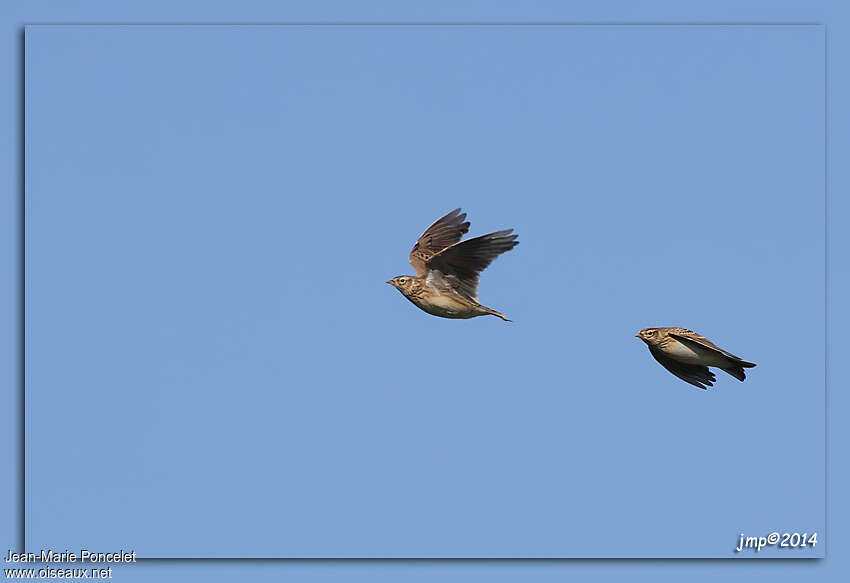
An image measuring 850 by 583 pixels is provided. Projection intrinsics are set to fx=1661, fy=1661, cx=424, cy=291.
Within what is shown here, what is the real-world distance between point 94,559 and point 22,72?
229 inches

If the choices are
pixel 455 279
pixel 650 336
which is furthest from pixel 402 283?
pixel 650 336

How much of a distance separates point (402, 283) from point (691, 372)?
3.54 m

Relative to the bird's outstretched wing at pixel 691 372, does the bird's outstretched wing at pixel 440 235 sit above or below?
above

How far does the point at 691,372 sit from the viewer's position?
1939 cm

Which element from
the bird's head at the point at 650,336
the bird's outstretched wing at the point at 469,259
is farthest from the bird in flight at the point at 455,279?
the bird's head at the point at 650,336

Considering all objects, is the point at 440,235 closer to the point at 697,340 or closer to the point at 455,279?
the point at 455,279

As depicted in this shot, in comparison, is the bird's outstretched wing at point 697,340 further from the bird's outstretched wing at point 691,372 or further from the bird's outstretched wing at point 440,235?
the bird's outstretched wing at point 440,235

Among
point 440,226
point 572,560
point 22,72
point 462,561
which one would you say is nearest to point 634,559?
point 572,560

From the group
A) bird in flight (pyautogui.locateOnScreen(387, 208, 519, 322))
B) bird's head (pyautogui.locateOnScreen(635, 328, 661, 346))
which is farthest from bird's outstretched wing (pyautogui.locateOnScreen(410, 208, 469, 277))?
bird's head (pyautogui.locateOnScreen(635, 328, 661, 346))

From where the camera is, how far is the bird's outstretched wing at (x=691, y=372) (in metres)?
19.3

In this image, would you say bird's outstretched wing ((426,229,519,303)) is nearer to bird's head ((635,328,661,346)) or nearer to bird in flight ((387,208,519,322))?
bird in flight ((387,208,519,322))

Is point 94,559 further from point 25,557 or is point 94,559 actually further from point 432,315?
point 432,315

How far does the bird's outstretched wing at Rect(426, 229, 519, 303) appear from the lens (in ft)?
61.4

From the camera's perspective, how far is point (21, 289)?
62.3 ft
